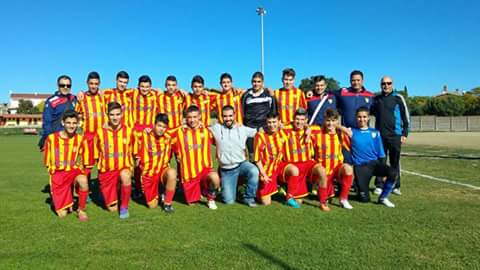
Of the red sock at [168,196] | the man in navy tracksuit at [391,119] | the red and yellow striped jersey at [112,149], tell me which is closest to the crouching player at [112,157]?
the red and yellow striped jersey at [112,149]

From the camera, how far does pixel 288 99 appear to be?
20.4 feet

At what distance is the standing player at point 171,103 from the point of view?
6320 mm

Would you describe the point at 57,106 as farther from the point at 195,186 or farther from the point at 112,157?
the point at 195,186

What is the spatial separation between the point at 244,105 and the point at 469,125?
4354 centimetres

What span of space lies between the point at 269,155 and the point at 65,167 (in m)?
2.91

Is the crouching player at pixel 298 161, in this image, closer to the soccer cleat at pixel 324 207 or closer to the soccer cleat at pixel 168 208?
the soccer cleat at pixel 324 207

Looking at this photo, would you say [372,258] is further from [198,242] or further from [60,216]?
[60,216]

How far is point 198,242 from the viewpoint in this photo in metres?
3.76

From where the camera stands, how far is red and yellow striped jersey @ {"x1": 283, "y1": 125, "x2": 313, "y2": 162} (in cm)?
563

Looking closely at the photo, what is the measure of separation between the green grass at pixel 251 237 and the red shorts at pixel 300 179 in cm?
25

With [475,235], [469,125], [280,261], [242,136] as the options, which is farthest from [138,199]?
[469,125]

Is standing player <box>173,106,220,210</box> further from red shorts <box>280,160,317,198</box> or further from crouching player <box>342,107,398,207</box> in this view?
crouching player <box>342,107,398,207</box>

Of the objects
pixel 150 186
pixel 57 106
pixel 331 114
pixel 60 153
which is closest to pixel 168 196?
pixel 150 186

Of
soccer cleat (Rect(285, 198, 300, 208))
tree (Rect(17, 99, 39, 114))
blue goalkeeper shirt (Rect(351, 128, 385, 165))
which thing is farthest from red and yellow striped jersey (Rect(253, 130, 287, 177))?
tree (Rect(17, 99, 39, 114))
